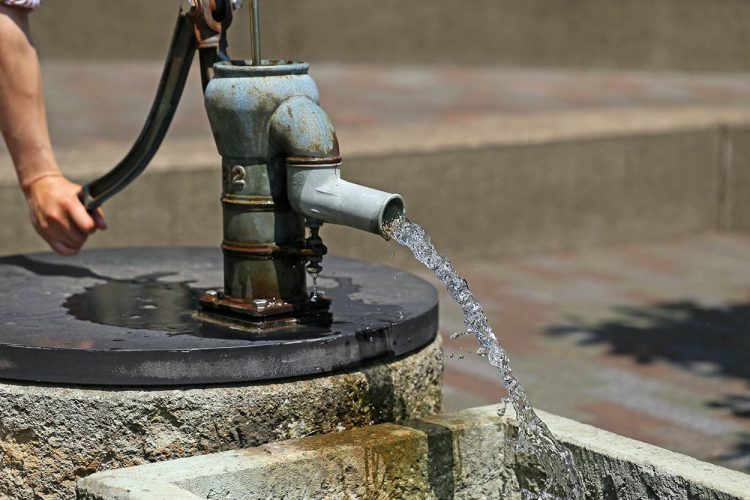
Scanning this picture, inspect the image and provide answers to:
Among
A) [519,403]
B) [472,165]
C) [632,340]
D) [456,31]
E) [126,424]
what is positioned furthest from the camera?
[456,31]

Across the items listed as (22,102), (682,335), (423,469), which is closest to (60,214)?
(22,102)

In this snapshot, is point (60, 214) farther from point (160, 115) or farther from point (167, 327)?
point (167, 327)

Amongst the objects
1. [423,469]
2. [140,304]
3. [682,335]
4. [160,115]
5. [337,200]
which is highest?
[160,115]

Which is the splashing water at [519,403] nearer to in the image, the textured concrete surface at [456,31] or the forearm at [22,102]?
the forearm at [22,102]

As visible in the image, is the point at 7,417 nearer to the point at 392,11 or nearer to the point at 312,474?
the point at 312,474

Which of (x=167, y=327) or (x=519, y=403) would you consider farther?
(x=167, y=327)

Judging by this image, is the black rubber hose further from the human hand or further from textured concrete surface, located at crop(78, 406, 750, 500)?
textured concrete surface, located at crop(78, 406, 750, 500)

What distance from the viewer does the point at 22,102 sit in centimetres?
339

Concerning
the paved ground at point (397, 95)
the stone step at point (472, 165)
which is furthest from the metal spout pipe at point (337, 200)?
the paved ground at point (397, 95)

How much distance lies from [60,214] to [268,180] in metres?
0.74

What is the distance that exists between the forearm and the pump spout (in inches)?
33.7

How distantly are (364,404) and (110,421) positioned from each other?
542 mm

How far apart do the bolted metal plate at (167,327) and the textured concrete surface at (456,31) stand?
5002mm

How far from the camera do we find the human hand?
338 centimetres
